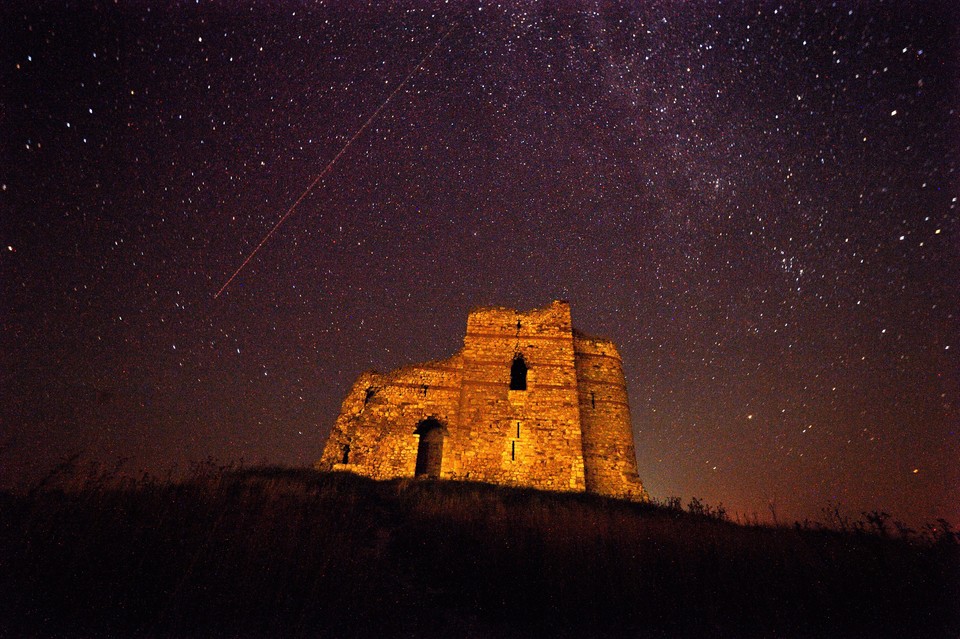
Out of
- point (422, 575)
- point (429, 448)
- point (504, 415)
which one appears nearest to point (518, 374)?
point (504, 415)

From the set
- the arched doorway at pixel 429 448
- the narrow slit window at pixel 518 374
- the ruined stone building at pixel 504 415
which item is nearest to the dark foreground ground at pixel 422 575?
the ruined stone building at pixel 504 415

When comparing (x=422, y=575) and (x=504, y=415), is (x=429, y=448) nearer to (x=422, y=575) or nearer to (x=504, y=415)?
(x=504, y=415)

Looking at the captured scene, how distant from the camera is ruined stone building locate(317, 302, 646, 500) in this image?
14.1 m

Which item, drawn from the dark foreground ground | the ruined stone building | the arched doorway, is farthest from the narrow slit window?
the dark foreground ground

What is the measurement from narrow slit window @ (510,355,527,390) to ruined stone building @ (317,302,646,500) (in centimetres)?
5

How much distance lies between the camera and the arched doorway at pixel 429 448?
15.7 meters

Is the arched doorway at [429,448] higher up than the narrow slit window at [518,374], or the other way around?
the narrow slit window at [518,374]

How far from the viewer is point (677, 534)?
24.4ft

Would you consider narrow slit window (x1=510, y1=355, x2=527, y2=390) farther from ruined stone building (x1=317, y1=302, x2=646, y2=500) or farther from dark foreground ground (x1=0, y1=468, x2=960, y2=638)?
dark foreground ground (x1=0, y1=468, x2=960, y2=638)

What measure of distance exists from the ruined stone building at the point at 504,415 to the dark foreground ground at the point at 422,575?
6.44 m

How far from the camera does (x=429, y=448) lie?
16000 millimetres

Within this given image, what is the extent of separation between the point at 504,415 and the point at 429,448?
11.1 ft

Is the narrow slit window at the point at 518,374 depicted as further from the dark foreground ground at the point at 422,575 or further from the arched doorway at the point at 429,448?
the dark foreground ground at the point at 422,575

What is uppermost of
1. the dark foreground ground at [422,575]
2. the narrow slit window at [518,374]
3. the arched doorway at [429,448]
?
the narrow slit window at [518,374]
